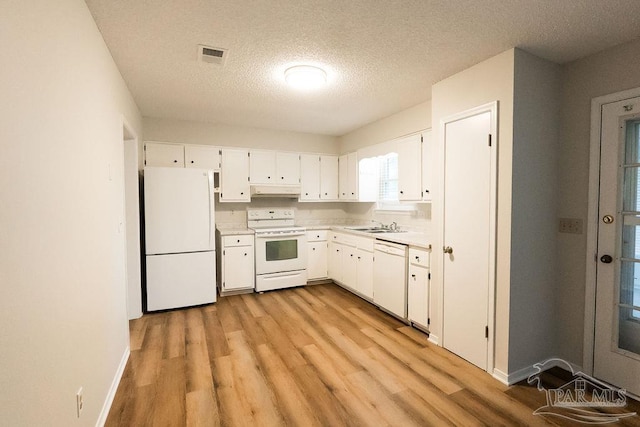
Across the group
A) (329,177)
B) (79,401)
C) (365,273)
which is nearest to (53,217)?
(79,401)

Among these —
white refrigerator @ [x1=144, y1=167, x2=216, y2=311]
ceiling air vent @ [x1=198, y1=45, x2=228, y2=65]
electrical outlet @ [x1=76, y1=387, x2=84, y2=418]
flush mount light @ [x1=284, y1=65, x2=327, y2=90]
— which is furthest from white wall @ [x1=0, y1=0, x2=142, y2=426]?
white refrigerator @ [x1=144, y1=167, x2=216, y2=311]

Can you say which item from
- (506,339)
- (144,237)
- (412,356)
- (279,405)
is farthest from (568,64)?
(144,237)

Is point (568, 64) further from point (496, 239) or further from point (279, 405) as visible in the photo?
point (279, 405)

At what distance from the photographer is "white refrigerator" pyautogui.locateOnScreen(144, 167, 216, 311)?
11.9 feet

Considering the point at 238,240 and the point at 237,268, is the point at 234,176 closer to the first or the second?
the point at 238,240

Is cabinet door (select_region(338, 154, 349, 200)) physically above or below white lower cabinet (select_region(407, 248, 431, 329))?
above

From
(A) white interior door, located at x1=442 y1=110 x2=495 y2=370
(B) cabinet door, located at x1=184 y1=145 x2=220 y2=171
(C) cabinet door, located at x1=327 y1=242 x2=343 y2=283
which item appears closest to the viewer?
(A) white interior door, located at x1=442 y1=110 x2=495 y2=370

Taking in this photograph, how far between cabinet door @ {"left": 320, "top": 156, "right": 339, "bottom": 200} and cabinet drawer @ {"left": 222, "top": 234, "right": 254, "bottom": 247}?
1.51m

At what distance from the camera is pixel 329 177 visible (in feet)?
17.3

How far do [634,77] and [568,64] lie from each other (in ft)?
1.57

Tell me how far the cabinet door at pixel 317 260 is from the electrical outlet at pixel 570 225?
311 cm

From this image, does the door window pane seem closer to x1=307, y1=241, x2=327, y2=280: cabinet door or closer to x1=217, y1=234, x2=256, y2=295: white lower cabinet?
x1=307, y1=241, x2=327, y2=280: cabinet door

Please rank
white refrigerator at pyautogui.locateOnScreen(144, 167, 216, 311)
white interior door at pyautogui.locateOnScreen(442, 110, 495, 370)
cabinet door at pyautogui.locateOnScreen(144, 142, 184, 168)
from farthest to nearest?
1. cabinet door at pyautogui.locateOnScreen(144, 142, 184, 168)
2. white refrigerator at pyautogui.locateOnScreen(144, 167, 216, 311)
3. white interior door at pyautogui.locateOnScreen(442, 110, 495, 370)

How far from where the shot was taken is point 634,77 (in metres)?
2.10
